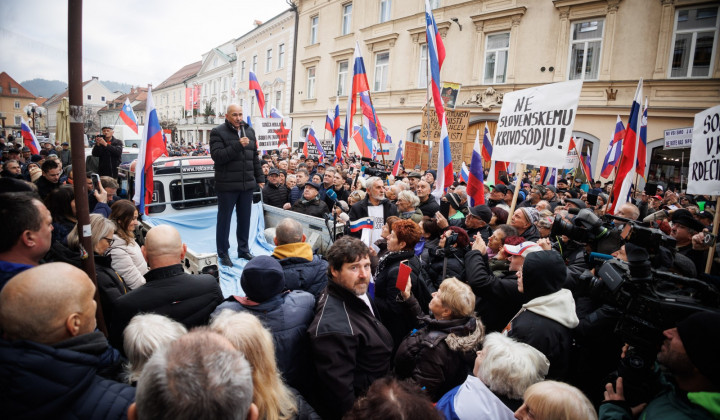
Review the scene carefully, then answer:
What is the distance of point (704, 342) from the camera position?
1.30 meters

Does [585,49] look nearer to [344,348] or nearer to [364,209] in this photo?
[364,209]

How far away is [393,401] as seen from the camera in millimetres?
1174

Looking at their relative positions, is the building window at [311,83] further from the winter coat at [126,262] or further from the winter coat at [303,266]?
the winter coat at [303,266]

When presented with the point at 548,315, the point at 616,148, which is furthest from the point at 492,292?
the point at 616,148

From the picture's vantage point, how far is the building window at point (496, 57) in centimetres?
1447

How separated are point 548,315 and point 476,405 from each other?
0.89 meters

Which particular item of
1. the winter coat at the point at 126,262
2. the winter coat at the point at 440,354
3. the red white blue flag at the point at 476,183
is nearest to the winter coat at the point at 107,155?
the winter coat at the point at 126,262

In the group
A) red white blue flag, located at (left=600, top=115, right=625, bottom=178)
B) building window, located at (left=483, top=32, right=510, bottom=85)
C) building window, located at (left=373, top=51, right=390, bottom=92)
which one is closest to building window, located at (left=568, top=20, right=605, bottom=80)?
building window, located at (left=483, top=32, right=510, bottom=85)

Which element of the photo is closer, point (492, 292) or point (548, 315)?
point (548, 315)

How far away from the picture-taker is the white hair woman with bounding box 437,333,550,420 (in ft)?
5.31

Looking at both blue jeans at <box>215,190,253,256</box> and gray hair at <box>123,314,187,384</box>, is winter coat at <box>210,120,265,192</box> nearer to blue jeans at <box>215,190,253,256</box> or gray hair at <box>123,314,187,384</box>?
blue jeans at <box>215,190,253,256</box>

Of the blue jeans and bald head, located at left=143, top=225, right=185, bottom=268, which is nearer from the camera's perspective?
bald head, located at left=143, top=225, right=185, bottom=268

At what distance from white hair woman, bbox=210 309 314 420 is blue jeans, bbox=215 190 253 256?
3.03 meters

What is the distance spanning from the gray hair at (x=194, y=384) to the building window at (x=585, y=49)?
1510cm
